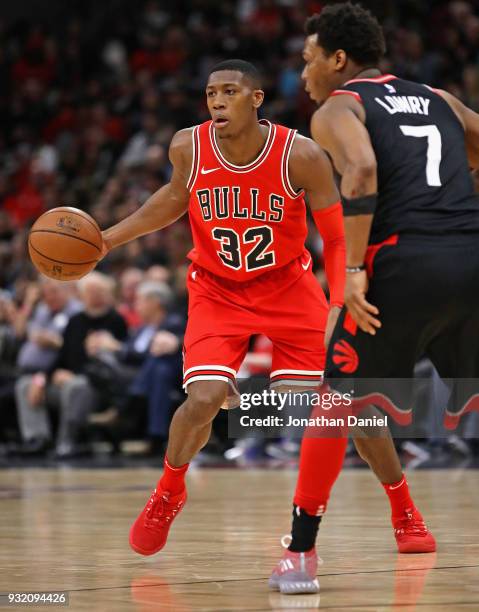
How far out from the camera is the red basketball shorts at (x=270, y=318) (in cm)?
502

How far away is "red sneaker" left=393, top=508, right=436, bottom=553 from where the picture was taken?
4.88m

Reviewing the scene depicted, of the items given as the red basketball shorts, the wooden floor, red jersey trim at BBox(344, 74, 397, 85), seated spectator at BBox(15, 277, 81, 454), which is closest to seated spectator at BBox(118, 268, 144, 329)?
seated spectator at BBox(15, 277, 81, 454)

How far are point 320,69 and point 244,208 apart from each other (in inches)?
37.4

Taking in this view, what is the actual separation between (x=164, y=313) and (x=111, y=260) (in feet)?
8.45

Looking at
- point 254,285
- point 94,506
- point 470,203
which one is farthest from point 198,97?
point 470,203

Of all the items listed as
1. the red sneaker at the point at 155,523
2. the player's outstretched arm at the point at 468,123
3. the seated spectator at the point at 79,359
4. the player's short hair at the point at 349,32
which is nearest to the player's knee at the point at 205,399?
the red sneaker at the point at 155,523

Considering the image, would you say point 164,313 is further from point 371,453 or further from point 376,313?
point 376,313

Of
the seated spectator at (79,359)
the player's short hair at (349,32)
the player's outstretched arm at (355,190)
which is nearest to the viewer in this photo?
the player's outstretched arm at (355,190)

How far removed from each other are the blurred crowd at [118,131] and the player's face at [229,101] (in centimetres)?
597

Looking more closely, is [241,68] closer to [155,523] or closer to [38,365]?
[155,523]

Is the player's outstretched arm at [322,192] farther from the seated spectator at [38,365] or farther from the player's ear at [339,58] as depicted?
the seated spectator at [38,365]

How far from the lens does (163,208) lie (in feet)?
17.3

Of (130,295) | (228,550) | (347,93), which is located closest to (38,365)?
(130,295)

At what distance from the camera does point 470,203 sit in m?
4.04
